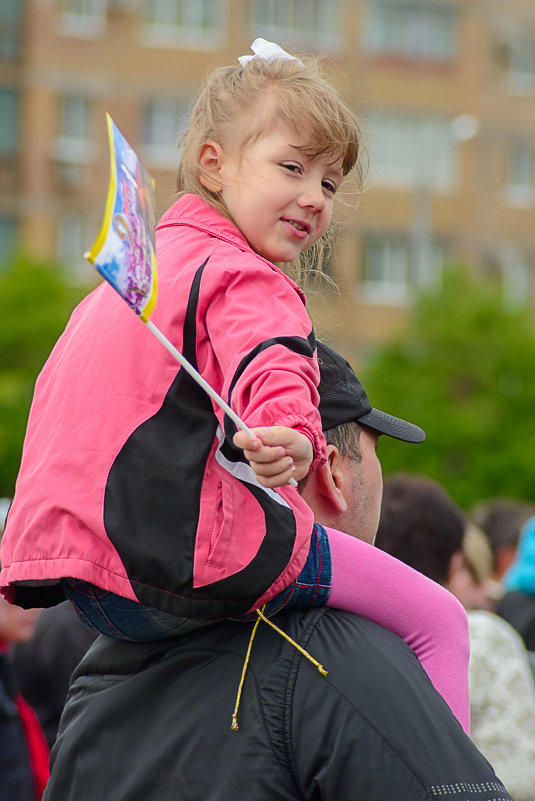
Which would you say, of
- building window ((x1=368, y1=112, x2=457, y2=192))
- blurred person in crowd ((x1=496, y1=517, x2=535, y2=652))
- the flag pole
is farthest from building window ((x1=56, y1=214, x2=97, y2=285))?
the flag pole

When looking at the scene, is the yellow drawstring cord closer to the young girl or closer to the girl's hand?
the young girl

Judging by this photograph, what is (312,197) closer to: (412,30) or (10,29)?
(10,29)

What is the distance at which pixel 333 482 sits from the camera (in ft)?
7.95

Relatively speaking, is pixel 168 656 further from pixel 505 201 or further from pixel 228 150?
pixel 505 201

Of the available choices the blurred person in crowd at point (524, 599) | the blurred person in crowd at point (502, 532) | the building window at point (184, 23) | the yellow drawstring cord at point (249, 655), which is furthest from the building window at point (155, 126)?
the yellow drawstring cord at point (249, 655)

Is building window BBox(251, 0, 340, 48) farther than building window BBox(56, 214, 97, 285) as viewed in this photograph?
Yes

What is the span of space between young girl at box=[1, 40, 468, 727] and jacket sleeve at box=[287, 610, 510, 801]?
152mm

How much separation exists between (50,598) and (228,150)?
91 centimetres

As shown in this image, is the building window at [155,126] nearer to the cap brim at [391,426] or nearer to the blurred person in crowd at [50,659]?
the blurred person in crowd at [50,659]

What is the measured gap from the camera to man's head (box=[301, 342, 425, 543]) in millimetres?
2406

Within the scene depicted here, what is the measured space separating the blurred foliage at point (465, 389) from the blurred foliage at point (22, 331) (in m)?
6.50

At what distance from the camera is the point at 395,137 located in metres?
33.8

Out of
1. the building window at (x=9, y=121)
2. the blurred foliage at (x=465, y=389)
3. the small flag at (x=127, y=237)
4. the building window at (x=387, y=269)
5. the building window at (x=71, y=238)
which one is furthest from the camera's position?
the building window at (x=387, y=269)

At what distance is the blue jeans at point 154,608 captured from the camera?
6.89 feet
